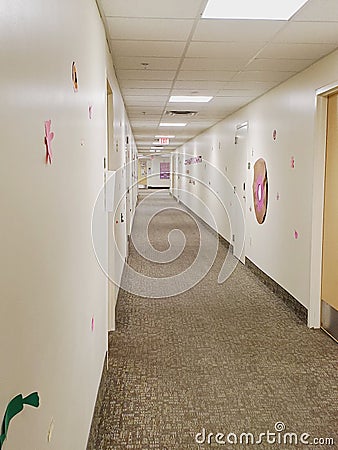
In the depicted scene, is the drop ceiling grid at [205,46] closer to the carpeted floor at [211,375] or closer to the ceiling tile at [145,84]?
the ceiling tile at [145,84]

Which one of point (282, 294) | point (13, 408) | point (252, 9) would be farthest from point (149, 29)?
point (282, 294)

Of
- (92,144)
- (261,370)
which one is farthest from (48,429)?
Answer: (261,370)

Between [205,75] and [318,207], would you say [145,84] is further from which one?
[318,207]

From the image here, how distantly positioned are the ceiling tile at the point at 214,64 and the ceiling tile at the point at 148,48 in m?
0.27

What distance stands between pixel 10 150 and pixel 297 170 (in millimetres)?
4292

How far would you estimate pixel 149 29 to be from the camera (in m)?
3.38

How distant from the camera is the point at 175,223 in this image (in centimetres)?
1305

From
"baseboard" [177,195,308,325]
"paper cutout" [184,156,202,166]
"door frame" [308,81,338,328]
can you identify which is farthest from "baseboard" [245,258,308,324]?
"paper cutout" [184,156,202,166]

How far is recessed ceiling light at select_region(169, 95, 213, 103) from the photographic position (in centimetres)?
645

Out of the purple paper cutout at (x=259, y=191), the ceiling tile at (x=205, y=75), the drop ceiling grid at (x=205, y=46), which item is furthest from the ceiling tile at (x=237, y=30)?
the purple paper cutout at (x=259, y=191)

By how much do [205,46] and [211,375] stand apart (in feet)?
8.16

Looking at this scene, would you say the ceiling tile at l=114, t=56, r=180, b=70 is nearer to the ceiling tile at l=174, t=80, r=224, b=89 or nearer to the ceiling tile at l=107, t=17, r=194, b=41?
the ceiling tile at l=107, t=17, r=194, b=41

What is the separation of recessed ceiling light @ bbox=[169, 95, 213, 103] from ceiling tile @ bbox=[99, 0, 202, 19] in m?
3.37

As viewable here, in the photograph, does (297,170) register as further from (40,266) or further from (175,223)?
(175,223)
